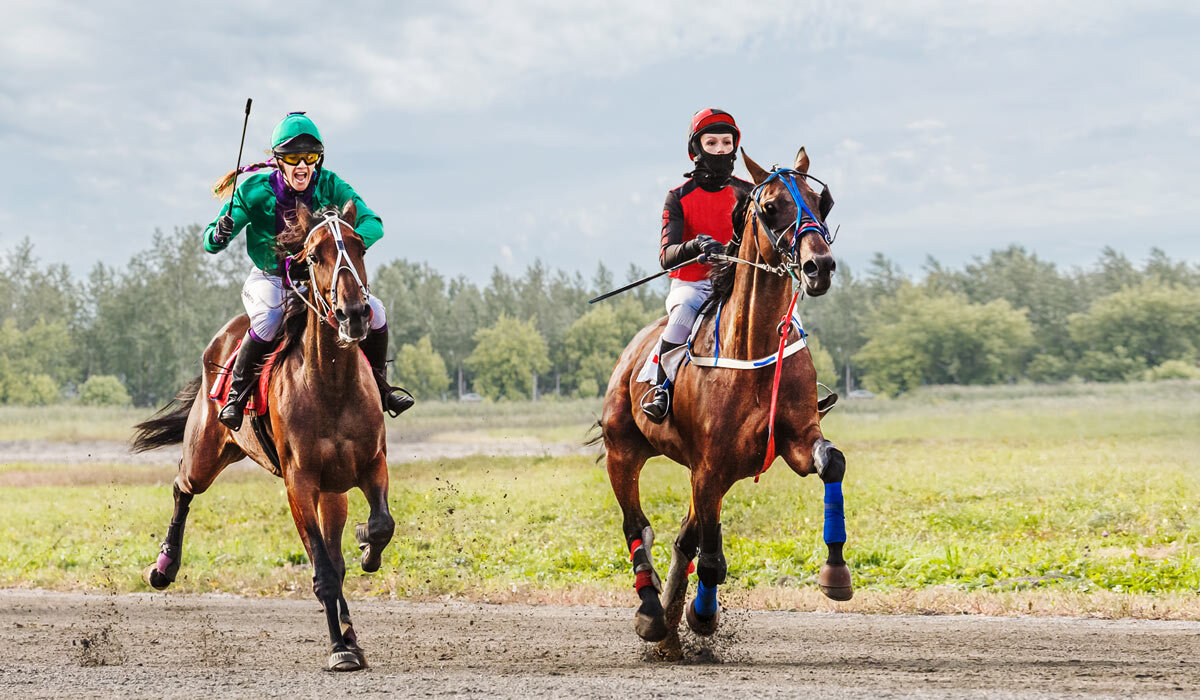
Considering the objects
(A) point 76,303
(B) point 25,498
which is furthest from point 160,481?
(A) point 76,303

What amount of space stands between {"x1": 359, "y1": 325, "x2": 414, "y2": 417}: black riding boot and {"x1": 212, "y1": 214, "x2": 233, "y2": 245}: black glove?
1214 mm

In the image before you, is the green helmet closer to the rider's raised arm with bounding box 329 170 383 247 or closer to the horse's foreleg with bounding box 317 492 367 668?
the rider's raised arm with bounding box 329 170 383 247

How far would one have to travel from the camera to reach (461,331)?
83.1 m

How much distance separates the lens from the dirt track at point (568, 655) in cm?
651

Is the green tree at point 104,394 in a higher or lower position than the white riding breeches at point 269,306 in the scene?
lower

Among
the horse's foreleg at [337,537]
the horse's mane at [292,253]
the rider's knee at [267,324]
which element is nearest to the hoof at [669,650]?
the horse's foreleg at [337,537]

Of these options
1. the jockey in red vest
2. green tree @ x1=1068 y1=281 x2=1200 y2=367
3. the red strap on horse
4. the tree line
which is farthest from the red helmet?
green tree @ x1=1068 y1=281 x2=1200 y2=367

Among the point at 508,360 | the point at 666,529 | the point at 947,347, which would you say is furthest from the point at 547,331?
the point at 666,529

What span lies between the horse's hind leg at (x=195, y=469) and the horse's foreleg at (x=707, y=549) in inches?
159

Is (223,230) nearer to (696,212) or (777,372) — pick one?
(696,212)

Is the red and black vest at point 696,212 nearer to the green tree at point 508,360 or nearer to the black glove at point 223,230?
the black glove at point 223,230

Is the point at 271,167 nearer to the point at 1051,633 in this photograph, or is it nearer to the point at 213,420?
the point at 213,420

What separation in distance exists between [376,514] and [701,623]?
2.34 m

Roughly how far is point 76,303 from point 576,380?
37504mm
